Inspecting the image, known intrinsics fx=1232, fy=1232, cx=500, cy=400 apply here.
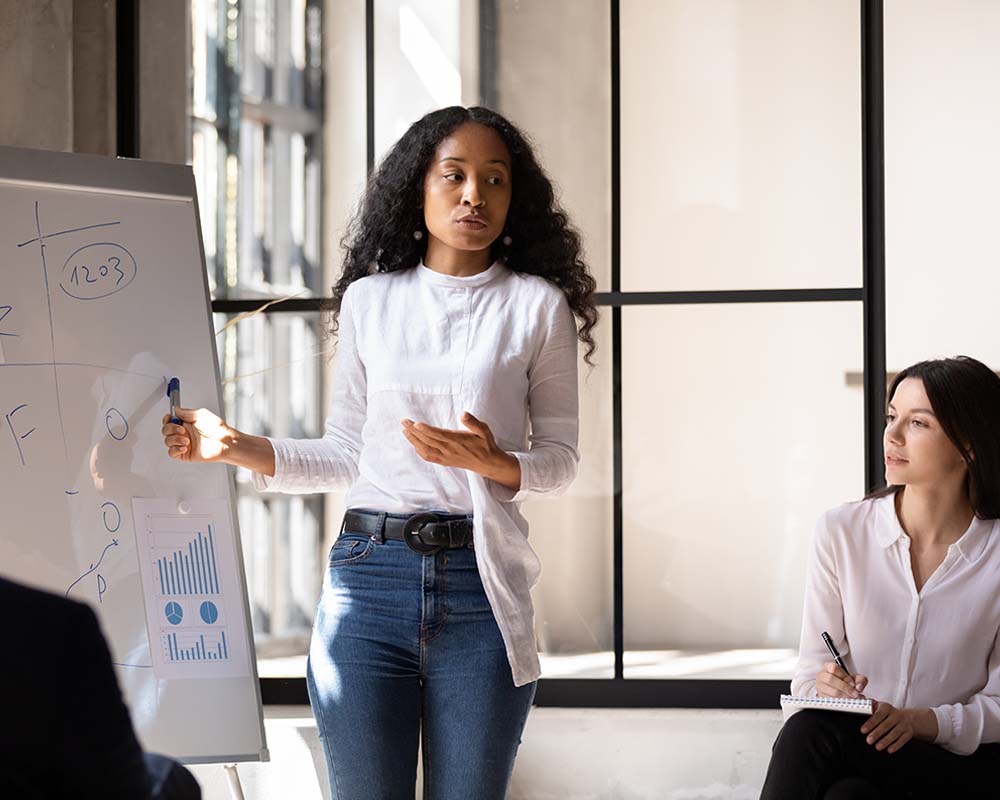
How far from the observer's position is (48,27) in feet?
9.89

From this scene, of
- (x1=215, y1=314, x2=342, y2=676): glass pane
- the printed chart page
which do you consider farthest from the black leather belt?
(x1=215, y1=314, x2=342, y2=676): glass pane

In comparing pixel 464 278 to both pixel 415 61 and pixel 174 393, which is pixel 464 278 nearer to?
pixel 174 393

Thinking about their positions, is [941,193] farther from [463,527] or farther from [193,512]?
[193,512]

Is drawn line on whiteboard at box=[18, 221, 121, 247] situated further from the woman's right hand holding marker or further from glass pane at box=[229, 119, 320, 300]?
glass pane at box=[229, 119, 320, 300]

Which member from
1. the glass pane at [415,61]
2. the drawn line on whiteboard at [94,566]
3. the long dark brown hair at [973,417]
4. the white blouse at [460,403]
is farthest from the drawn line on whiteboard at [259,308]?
the long dark brown hair at [973,417]

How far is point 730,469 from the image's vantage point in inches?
118

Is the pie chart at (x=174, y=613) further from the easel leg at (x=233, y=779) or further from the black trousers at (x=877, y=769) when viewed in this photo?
the black trousers at (x=877, y=769)

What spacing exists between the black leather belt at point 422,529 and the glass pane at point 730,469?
125 cm

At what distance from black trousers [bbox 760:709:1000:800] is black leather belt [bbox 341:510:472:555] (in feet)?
2.47

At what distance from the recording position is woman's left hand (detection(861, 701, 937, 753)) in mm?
2127

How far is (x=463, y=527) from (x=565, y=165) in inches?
57.3

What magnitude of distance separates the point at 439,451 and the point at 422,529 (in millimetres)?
142

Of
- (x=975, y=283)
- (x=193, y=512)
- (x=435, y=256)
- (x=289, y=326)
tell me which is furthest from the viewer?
(x=289, y=326)

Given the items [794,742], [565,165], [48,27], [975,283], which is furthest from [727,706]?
[48,27]
